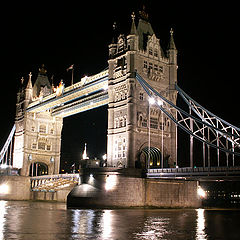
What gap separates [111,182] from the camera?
1645 inches

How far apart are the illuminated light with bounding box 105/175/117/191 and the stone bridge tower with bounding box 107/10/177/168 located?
13.1 ft

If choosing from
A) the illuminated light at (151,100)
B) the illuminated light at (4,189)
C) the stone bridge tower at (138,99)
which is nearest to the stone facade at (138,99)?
the stone bridge tower at (138,99)

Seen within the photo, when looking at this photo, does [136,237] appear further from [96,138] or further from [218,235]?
[96,138]

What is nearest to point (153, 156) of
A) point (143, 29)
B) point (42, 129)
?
point (143, 29)

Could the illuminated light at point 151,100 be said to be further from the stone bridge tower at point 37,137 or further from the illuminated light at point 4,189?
the illuminated light at point 4,189

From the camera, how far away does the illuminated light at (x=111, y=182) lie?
137ft

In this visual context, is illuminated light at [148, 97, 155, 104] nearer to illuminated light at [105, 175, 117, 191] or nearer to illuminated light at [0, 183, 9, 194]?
illuminated light at [105, 175, 117, 191]

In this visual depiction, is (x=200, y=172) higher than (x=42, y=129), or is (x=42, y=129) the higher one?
(x=42, y=129)

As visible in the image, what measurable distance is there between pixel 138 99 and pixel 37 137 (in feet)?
99.2

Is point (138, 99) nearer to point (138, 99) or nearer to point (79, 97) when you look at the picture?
point (138, 99)

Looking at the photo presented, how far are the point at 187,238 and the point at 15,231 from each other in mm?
7912

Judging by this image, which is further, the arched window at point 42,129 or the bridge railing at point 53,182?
the arched window at point 42,129

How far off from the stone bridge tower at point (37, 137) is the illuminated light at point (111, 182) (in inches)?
1233

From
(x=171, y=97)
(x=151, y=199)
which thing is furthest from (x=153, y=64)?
(x=151, y=199)
